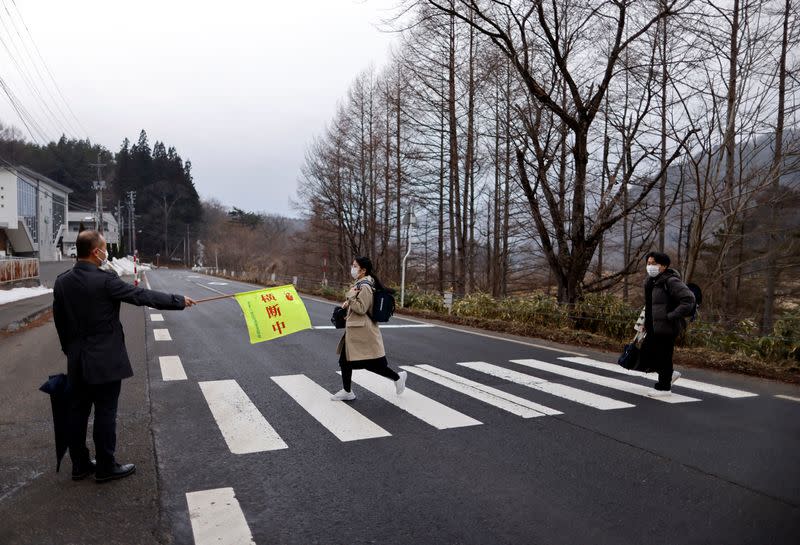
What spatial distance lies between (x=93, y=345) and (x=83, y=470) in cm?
101

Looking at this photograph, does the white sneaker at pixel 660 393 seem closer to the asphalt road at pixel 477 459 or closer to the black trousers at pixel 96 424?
the asphalt road at pixel 477 459

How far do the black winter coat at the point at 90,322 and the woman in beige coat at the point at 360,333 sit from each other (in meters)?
2.74

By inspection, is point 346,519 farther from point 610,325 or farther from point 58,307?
point 610,325

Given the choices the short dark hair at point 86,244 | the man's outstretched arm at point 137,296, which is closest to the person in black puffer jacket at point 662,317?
the man's outstretched arm at point 137,296

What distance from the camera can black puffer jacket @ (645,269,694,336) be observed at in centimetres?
649

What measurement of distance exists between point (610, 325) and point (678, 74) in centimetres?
584

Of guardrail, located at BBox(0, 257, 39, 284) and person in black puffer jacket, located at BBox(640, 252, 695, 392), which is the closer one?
person in black puffer jacket, located at BBox(640, 252, 695, 392)

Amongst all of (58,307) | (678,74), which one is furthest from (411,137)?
(58,307)

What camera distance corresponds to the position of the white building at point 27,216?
54.3 metres

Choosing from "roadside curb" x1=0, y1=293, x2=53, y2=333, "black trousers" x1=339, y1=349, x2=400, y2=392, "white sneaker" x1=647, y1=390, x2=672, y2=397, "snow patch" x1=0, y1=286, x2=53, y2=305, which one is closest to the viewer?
"black trousers" x1=339, y1=349, x2=400, y2=392

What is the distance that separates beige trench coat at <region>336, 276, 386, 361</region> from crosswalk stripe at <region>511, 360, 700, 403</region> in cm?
339

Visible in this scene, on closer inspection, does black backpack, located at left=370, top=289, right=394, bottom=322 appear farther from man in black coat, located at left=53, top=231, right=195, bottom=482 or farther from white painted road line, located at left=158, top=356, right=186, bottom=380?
white painted road line, located at left=158, top=356, right=186, bottom=380

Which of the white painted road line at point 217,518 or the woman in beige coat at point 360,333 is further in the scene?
the woman in beige coat at point 360,333

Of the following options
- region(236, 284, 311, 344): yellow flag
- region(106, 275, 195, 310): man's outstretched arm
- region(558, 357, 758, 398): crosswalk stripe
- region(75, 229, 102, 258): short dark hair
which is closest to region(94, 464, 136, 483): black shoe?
region(106, 275, 195, 310): man's outstretched arm
